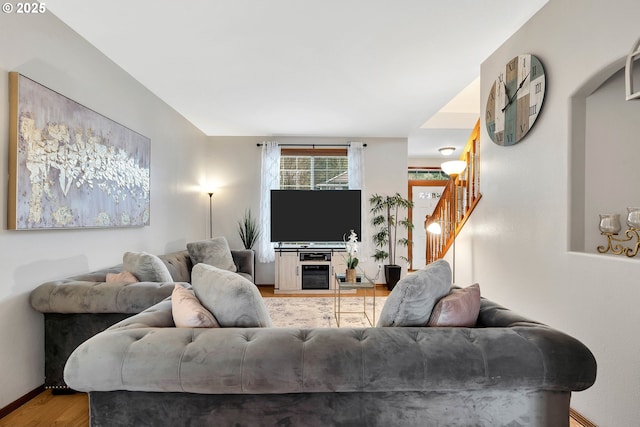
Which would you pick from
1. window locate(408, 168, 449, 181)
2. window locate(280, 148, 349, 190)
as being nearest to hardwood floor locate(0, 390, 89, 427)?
window locate(280, 148, 349, 190)

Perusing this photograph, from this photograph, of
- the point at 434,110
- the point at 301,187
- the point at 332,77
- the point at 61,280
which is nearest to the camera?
the point at 61,280

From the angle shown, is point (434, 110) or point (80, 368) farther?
point (434, 110)

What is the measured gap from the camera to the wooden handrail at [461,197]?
3492 millimetres

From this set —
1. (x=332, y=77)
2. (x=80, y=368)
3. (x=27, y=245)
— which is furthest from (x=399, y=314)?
(x=332, y=77)

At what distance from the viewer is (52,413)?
208 centimetres

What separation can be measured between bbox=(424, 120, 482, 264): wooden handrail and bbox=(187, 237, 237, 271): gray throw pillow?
2.75 metres

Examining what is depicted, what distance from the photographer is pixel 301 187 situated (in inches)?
236

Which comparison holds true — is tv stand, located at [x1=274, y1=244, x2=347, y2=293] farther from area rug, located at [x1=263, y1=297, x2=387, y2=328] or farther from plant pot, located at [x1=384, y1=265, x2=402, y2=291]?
plant pot, located at [x1=384, y1=265, x2=402, y2=291]

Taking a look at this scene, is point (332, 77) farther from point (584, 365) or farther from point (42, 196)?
point (584, 365)

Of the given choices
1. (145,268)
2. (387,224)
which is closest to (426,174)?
(387,224)

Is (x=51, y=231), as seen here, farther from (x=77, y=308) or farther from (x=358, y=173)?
(x=358, y=173)

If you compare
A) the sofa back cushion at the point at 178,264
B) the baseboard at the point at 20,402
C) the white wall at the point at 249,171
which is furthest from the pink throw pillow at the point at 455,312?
the white wall at the point at 249,171

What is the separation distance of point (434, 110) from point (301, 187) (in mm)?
2605

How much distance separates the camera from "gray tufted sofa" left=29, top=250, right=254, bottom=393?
7.00 ft
